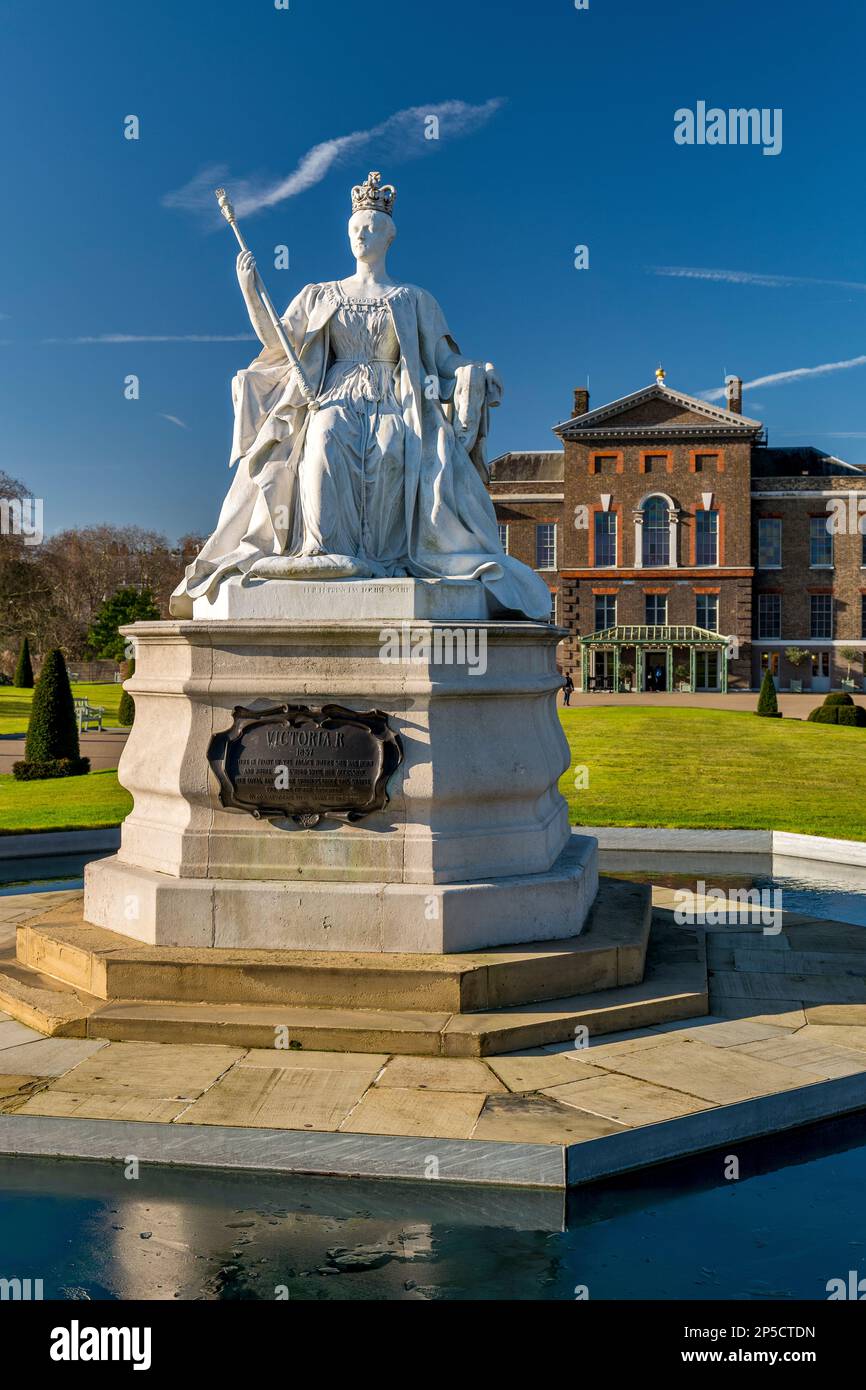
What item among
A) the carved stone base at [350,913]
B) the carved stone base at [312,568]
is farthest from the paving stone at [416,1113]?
the carved stone base at [312,568]

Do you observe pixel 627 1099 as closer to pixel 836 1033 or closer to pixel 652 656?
pixel 836 1033

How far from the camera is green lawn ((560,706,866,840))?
14.8 metres

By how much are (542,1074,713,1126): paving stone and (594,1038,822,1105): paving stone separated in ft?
0.28

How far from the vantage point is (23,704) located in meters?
40.5

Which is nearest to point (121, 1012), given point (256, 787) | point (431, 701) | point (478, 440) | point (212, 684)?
point (256, 787)

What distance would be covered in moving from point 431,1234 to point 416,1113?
0.87m

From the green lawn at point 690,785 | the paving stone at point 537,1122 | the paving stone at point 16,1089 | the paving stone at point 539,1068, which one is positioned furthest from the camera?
the green lawn at point 690,785

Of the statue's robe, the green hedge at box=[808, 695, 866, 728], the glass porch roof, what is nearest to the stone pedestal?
the statue's robe

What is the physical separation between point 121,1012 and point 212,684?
1.85 meters

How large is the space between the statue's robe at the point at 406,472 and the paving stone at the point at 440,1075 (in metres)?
2.82

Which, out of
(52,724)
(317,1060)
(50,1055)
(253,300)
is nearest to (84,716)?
(52,724)

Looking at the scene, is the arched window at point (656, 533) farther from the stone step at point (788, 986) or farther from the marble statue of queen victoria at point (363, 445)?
the stone step at point (788, 986)

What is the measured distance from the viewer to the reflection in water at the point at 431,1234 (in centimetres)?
370
